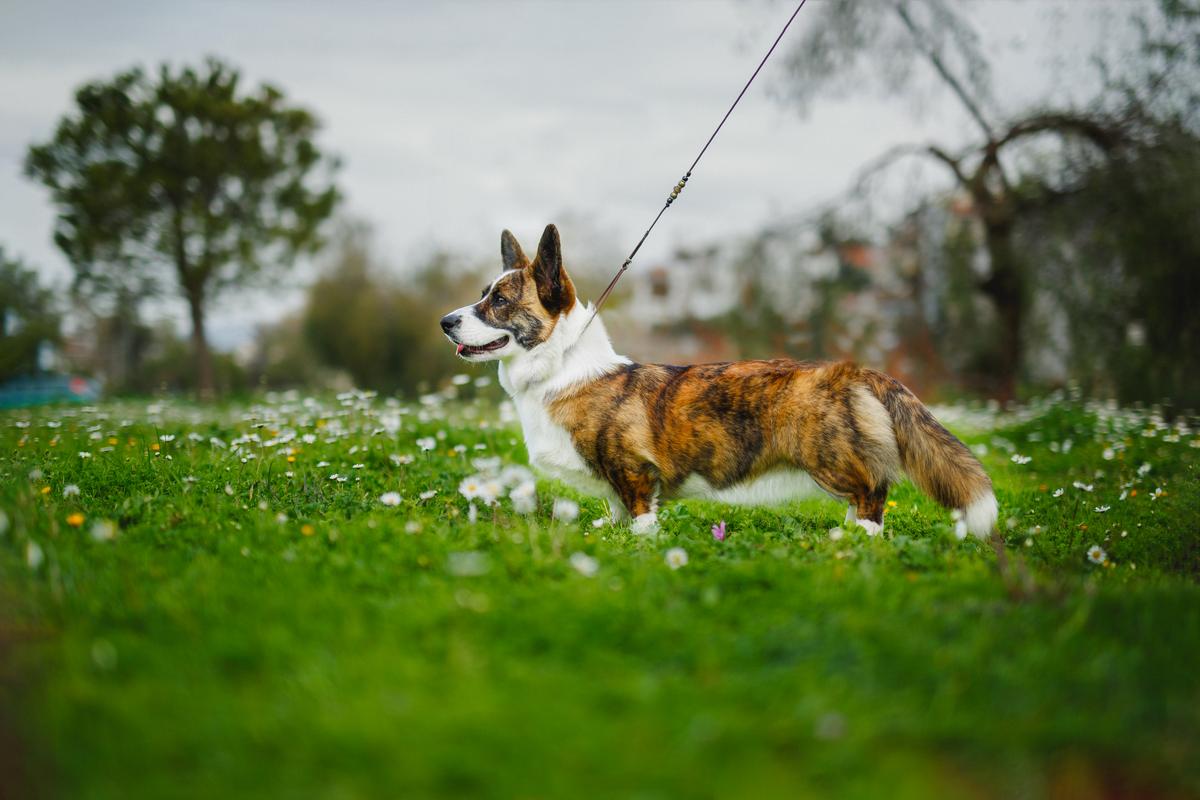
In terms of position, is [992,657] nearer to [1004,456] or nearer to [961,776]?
[961,776]

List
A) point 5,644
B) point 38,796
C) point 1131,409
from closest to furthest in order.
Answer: point 38,796
point 5,644
point 1131,409

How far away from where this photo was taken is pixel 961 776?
1884 mm

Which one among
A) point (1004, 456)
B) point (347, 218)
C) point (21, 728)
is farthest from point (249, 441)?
point (347, 218)

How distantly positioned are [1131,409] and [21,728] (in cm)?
1170

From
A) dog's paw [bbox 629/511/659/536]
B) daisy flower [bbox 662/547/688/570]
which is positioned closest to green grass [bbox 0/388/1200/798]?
daisy flower [bbox 662/547/688/570]

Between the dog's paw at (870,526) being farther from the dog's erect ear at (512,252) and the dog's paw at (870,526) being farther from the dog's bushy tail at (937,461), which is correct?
the dog's erect ear at (512,252)

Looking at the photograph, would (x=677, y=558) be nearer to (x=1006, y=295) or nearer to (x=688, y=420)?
(x=688, y=420)

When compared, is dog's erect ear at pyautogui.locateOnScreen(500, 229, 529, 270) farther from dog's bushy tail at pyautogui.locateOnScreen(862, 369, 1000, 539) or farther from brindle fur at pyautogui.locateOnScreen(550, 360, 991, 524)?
dog's bushy tail at pyautogui.locateOnScreen(862, 369, 1000, 539)

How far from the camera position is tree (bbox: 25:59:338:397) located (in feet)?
59.6

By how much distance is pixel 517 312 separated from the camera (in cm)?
473

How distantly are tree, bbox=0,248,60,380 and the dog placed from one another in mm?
19622

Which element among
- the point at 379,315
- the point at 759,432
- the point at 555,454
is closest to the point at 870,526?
the point at 759,432

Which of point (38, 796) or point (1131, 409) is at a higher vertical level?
point (38, 796)

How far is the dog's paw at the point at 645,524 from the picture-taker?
412cm
